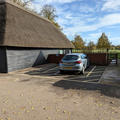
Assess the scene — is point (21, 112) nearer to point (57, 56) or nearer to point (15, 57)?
point (15, 57)

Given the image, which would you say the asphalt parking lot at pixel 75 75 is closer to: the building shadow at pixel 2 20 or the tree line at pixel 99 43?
the building shadow at pixel 2 20

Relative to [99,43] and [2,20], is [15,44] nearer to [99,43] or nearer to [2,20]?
[2,20]

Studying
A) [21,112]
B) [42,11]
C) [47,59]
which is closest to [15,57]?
[47,59]

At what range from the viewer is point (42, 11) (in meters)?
36.1

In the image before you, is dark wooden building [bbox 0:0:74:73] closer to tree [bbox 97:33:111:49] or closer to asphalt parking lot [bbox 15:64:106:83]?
asphalt parking lot [bbox 15:64:106:83]

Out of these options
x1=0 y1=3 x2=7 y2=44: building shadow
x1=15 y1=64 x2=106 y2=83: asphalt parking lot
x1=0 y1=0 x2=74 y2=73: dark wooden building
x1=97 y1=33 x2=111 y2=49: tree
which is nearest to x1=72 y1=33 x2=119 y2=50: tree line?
x1=97 y1=33 x2=111 y2=49: tree

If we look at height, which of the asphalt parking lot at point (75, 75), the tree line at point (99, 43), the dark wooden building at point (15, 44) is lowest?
the asphalt parking lot at point (75, 75)

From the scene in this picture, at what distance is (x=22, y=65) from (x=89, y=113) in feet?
31.9

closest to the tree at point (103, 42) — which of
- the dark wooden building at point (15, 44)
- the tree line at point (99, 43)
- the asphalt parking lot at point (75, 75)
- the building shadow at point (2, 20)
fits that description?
the tree line at point (99, 43)

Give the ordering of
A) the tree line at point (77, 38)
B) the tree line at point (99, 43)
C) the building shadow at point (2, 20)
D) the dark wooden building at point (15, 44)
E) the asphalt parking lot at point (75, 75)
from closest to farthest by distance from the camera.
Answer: the asphalt parking lot at point (75, 75), the dark wooden building at point (15, 44), the building shadow at point (2, 20), the tree line at point (77, 38), the tree line at point (99, 43)

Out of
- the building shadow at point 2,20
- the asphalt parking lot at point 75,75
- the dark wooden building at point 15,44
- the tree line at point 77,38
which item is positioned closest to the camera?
the asphalt parking lot at point 75,75

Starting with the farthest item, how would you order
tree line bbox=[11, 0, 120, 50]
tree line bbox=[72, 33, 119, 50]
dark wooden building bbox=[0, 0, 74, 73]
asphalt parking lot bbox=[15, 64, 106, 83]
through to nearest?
tree line bbox=[72, 33, 119, 50]
tree line bbox=[11, 0, 120, 50]
dark wooden building bbox=[0, 0, 74, 73]
asphalt parking lot bbox=[15, 64, 106, 83]

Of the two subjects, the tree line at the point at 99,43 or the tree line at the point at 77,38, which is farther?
the tree line at the point at 99,43

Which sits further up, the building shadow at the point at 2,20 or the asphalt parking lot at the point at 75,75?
the building shadow at the point at 2,20
